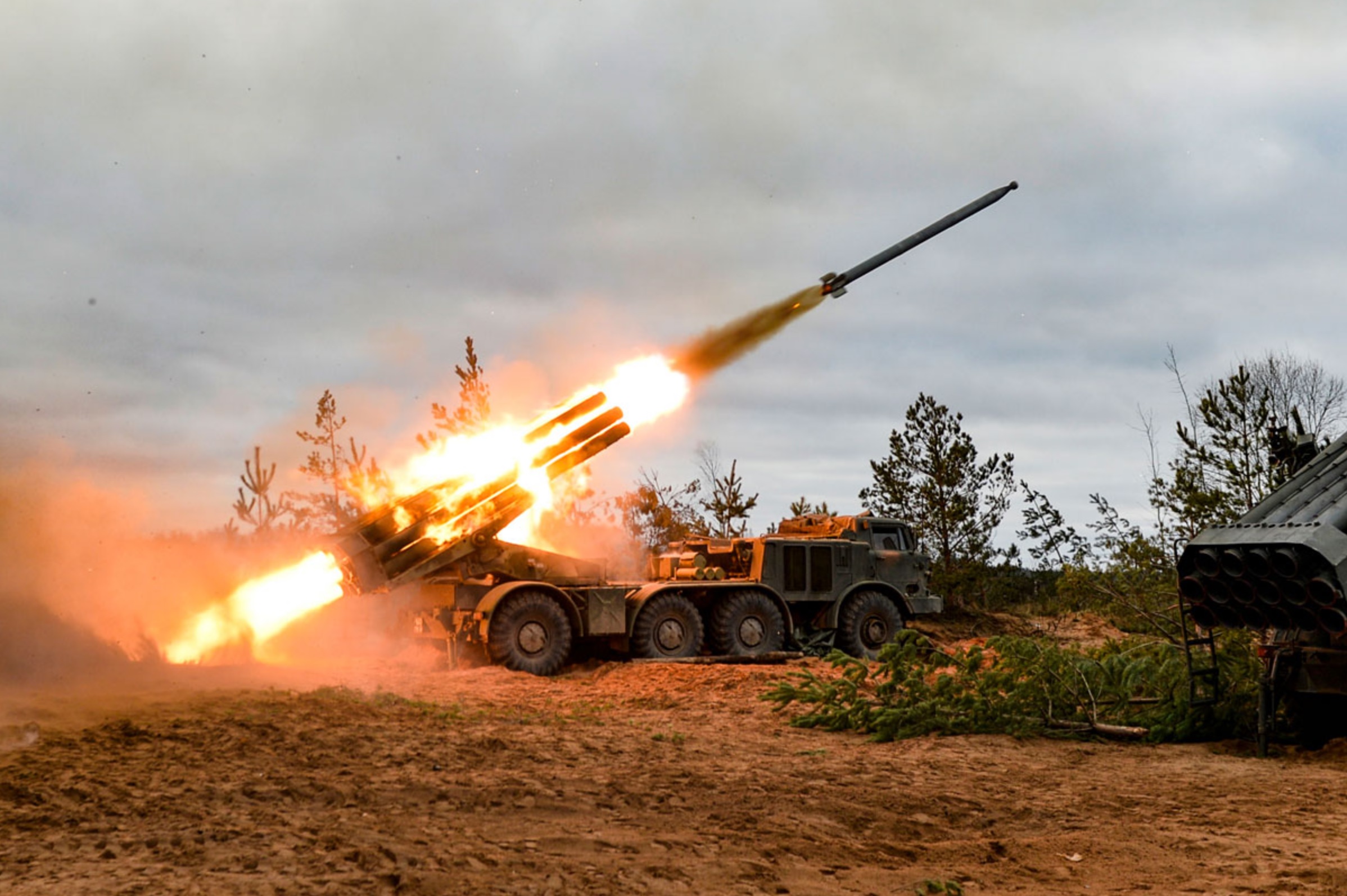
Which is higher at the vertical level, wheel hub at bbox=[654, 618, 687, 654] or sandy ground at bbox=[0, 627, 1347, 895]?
wheel hub at bbox=[654, 618, 687, 654]

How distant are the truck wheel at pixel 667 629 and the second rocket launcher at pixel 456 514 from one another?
2899 millimetres

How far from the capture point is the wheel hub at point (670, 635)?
60.8 feet

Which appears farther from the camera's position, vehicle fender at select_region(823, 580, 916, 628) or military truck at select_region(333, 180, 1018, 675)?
vehicle fender at select_region(823, 580, 916, 628)

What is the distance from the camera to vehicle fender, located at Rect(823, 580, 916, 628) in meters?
20.1

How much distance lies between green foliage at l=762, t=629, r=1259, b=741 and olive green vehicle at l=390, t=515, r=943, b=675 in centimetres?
613

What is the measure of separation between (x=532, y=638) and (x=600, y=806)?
990cm

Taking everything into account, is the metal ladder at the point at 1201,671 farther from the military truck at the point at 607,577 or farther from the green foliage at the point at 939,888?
the military truck at the point at 607,577

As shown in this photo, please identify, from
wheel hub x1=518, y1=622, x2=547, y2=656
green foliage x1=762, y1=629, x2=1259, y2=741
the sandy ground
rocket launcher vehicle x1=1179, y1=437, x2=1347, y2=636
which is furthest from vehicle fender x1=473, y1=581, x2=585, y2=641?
rocket launcher vehicle x1=1179, y1=437, x2=1347, y2=636

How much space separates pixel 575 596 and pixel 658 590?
1.40m

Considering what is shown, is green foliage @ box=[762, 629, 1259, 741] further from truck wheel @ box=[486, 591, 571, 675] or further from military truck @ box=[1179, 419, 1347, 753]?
truck wheel @ box=[486, 591, 571, 675]

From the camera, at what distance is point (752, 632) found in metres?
19.2

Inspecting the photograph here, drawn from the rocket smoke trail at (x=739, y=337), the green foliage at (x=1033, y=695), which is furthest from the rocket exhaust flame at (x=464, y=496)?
the green foliage at (x=1033, y=695)

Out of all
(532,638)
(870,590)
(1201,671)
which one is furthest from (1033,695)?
(870,590)

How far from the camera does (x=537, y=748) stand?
392 inches
